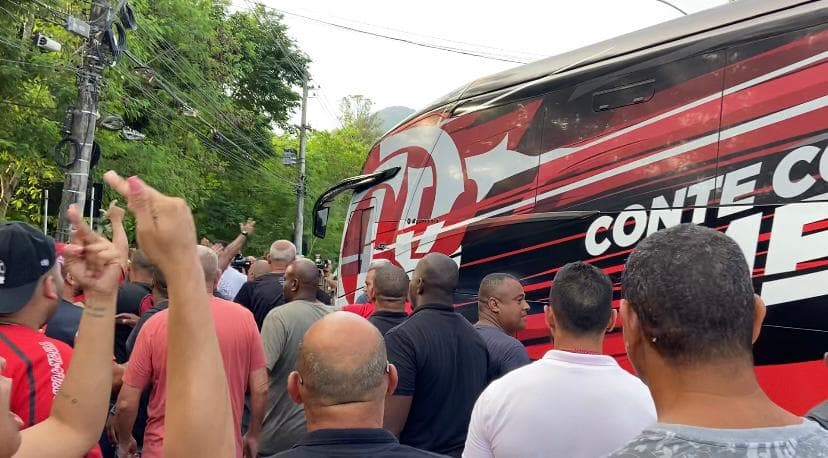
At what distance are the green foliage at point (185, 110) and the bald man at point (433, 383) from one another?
42.3 feet

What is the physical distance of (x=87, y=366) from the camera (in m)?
2.06

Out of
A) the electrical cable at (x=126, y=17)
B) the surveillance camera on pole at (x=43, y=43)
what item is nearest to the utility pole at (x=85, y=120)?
the electrical cable at (x=126, y=17)

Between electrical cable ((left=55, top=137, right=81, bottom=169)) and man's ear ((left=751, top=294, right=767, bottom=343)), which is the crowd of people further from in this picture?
Result: electrical cable ((left=55, top=137, right=81, bottom=169))

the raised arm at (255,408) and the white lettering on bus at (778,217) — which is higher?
the white lettering on bus at (778,217)

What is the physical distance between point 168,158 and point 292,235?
1436 cm

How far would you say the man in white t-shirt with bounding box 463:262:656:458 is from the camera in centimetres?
272

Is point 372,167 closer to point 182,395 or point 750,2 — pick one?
point 750,2

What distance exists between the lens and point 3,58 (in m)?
14.5

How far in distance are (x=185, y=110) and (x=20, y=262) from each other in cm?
2158

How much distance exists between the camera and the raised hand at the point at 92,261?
6.45 feet

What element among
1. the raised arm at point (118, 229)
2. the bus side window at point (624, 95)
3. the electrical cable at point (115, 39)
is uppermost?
the electrical cable at point (115, 39)

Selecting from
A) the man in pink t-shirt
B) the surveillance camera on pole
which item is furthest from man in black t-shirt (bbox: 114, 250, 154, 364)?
the surveillance camera on pole

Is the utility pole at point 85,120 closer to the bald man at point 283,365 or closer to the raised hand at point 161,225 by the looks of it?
the bald man at point 283,365

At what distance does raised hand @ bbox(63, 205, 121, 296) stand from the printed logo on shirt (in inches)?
25.4
